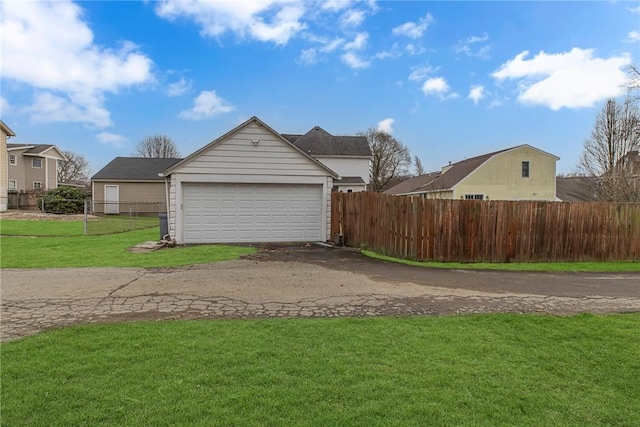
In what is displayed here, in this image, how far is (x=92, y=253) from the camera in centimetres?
1094

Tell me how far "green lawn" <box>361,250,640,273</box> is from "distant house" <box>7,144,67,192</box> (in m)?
39.0

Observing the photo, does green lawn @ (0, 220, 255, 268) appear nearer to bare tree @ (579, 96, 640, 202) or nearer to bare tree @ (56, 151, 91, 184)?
bare tree @ (579, 96, 640, 202)

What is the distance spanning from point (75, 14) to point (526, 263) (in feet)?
50.7

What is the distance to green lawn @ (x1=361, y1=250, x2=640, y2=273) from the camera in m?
9.86

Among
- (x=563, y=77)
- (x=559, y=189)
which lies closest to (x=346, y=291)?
(x=563, y=77)

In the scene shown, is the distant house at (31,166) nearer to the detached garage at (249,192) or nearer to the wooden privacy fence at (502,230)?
the detached garage at (249,192)

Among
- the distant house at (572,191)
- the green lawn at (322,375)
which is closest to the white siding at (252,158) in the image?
the green lawn at (322,375)

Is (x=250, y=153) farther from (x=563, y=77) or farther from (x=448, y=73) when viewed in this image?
(x=563, y=77)

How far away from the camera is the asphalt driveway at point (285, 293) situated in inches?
206

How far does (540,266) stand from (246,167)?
1036 cm

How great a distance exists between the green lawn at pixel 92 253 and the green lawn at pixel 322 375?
571 cm

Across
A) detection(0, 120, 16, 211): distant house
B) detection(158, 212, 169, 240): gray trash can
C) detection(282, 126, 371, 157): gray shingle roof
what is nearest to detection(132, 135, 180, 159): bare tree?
detection(0, 120, 16, 211): distant house

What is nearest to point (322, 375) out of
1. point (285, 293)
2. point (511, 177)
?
point (285, 293)

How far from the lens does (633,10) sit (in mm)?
12234
